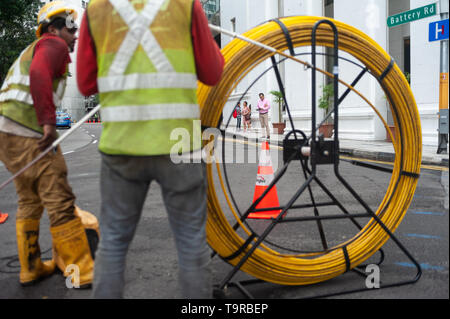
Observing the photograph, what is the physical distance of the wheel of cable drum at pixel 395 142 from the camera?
2807 mm

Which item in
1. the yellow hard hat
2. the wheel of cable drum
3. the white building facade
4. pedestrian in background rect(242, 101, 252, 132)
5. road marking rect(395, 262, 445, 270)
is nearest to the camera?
the wheel of cable drum

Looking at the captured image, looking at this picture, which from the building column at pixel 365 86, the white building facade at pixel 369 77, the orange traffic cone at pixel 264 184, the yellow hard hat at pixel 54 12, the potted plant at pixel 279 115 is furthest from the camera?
the potted plant at pixel 279 115

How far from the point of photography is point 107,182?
2.13 metres

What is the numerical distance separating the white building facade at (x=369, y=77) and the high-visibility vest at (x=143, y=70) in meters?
8.05

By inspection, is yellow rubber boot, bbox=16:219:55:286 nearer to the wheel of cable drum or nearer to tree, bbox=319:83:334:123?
the wheel of cable drum

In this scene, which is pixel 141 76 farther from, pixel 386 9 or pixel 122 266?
pixel 386 9

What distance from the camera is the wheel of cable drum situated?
2.81 m

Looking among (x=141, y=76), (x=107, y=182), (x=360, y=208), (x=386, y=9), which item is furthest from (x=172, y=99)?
(x=386, y=9)

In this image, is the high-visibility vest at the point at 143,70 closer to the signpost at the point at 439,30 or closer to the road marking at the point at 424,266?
the road marking at the point at 424,266

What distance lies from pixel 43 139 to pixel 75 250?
2.62 ft

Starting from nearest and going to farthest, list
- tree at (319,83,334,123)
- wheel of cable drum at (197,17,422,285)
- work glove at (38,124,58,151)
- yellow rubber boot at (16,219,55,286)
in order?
1. wheel of cable drum at (197,17,422,285)
2. work glove at (38,124,58,151)
3. yellow rubber boot at (16,219,55,286)
4. tree at (319,83,334,123)

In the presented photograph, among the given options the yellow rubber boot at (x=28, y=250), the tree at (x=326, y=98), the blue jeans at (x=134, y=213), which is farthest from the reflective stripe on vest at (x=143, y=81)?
the tree at (x=326, y=98)

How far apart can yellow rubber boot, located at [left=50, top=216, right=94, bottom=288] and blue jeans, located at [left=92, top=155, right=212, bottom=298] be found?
104cm

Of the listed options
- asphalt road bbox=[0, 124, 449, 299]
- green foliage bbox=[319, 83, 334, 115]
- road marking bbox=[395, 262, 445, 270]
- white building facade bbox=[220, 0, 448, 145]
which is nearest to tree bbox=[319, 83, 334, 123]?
green foliage bbox=[319, 83, 334, 115]
